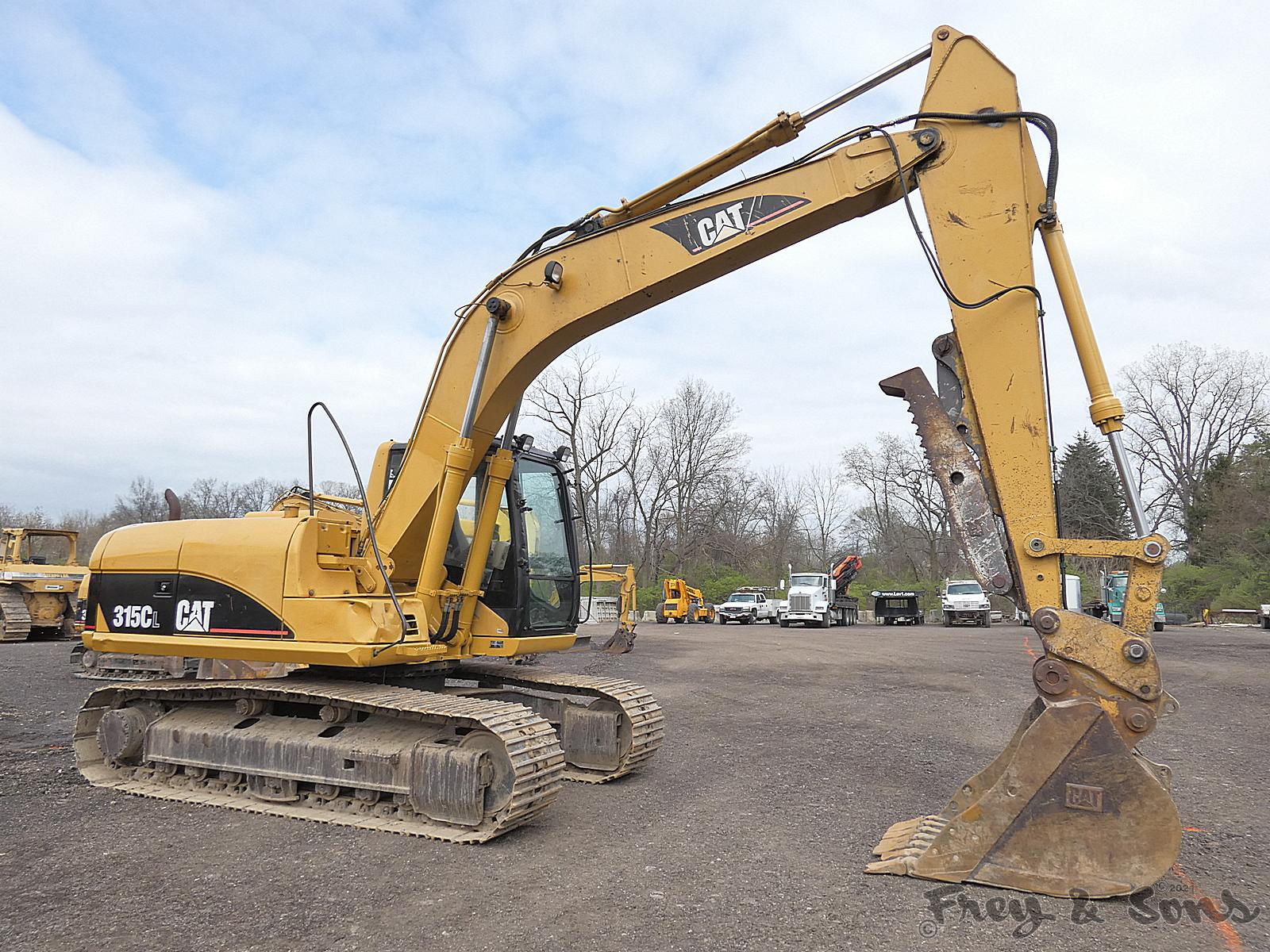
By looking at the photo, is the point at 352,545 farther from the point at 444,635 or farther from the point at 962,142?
the point at 962,142

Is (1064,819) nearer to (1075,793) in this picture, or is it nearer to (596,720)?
(1075,793)

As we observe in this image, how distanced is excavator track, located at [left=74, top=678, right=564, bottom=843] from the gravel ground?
8.0 inches

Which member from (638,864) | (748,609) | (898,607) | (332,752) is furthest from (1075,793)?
(748,609)

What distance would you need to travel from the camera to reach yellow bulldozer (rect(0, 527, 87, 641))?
2055 cm

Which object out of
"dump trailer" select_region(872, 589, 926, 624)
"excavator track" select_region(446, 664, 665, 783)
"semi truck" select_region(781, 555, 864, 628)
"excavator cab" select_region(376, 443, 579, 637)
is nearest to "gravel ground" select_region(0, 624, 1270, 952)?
"excavator track" select_region(446, 664, 665, 783)

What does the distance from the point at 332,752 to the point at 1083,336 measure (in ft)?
18.1

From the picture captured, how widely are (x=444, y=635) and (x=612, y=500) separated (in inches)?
1936

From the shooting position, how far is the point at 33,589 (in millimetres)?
20859

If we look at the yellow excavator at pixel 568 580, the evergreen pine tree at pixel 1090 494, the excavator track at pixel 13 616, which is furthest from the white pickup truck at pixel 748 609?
the yellow excavator at pixel 568 580

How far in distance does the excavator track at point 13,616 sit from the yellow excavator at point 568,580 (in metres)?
16.4

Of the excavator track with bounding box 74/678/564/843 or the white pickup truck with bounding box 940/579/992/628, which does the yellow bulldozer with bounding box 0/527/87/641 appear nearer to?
the excavator track with bounding box 74/678/564/843

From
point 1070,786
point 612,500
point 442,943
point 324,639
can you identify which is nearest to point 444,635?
point 324,639

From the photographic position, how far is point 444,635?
6758 mm

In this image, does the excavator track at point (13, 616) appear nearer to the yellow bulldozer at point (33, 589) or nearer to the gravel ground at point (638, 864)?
the yellow bulldozer at point (33, 589)
